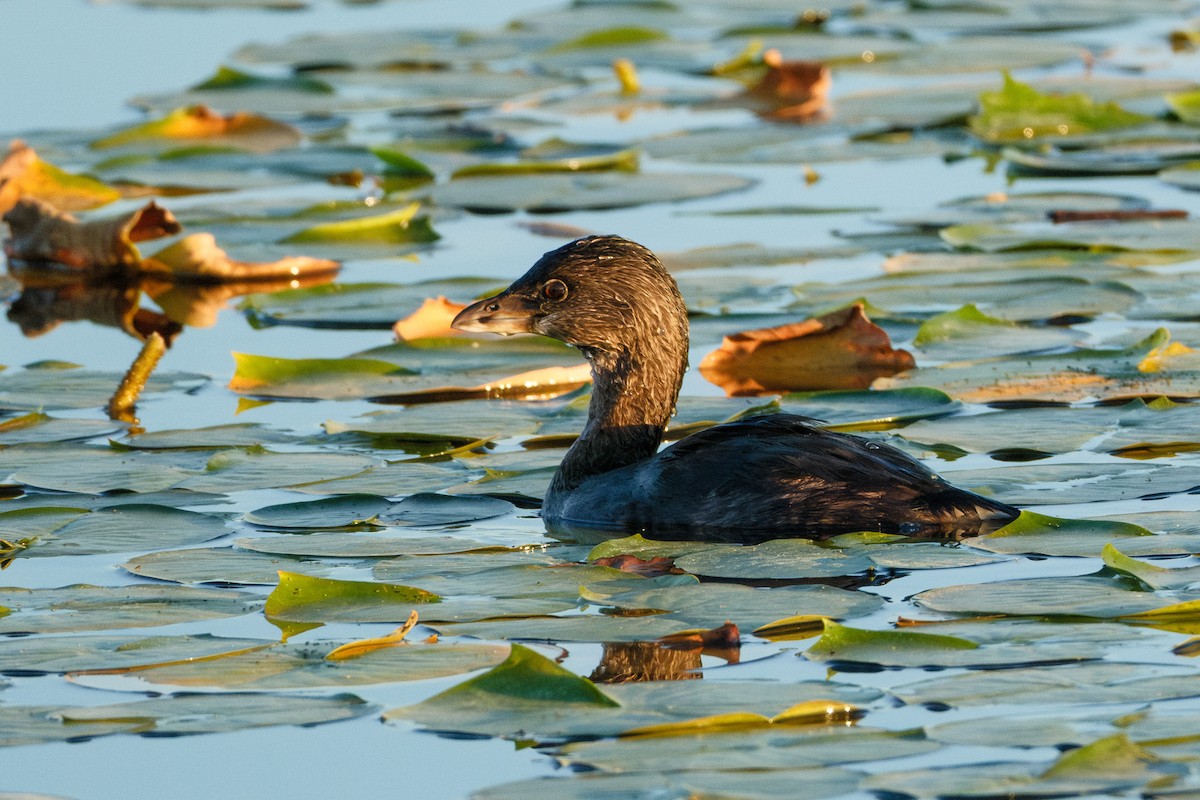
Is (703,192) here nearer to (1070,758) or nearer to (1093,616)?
(1093,616)

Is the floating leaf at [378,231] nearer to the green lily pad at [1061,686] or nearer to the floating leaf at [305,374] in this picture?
the floating leaf at [305,374]

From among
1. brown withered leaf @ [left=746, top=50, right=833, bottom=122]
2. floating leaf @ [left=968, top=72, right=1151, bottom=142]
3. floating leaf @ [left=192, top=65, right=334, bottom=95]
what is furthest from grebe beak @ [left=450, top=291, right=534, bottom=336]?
floating leaf @ [left=192, top=65, right=334, bottom=95]

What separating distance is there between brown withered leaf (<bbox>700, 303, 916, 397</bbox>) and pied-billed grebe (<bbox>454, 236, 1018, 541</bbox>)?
1212mm

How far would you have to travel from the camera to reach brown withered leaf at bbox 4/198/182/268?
10.7m

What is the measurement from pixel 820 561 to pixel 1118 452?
5.52 feet

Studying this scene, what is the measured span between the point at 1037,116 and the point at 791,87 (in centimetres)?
229

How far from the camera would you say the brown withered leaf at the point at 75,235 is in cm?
1066

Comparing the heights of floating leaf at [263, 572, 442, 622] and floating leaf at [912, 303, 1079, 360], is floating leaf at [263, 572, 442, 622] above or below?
below

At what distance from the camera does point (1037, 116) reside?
44.2 feet

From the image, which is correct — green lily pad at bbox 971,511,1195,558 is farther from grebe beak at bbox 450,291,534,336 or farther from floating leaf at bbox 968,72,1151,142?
floating leaf at bbox 968,72,1151,142

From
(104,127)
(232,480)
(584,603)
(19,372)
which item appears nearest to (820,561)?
(584,603)

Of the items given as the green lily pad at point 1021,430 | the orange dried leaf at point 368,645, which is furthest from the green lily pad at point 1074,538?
the orange dried leaf at point 368,645

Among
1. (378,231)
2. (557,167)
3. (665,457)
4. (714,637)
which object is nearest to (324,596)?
(714,637)

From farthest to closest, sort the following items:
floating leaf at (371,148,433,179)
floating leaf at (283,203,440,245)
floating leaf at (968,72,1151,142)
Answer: floating leaf at (968,72,1151,142) → floating leaf at (371,148,433,179) → floating leaf at (283,203,440,245)
